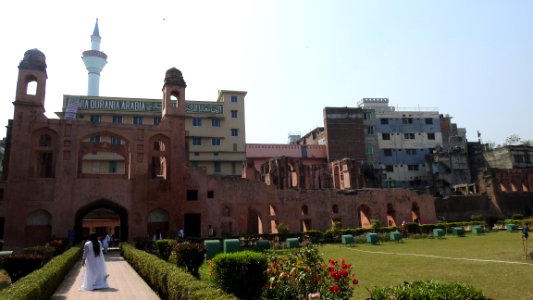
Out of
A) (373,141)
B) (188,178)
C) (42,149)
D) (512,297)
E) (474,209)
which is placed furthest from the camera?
(373,141)

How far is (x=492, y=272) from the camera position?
1102 centimetres

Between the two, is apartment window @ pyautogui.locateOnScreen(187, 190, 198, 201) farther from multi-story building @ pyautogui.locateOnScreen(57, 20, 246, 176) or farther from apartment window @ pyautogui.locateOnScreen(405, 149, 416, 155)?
apartment window @ pyautogui.locateOnScreen(405, 149, 416, 155)

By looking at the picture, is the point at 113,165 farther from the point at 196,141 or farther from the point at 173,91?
the point at 173,91

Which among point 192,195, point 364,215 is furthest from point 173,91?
point 364,215

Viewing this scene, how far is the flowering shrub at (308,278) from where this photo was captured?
20.6 feet

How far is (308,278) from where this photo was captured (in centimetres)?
650

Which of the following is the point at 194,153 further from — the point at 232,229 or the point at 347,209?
the point at 347,209

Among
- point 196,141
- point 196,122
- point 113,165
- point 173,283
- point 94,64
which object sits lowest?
point 173,283

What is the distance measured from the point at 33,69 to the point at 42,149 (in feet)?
18.3

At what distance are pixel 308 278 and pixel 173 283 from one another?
2845 mm

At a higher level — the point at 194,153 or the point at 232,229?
the point at 194,153

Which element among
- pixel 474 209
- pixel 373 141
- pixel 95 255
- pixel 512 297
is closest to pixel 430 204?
pixel 474 209

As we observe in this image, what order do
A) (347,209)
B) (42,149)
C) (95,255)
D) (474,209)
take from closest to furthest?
(95,255) → (42,149) → (347,209) → (474,209)

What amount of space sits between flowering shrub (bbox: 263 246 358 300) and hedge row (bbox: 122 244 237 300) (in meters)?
1.32
